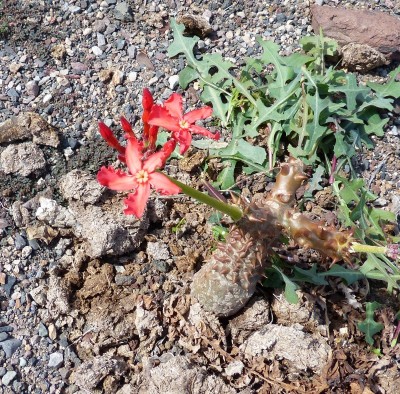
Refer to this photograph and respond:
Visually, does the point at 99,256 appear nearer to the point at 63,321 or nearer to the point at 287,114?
the point at 63,321

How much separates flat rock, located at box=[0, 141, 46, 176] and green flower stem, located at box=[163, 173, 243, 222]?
1739mm

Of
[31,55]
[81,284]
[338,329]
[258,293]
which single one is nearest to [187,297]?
[258,293]

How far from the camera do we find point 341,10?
14.7 feet

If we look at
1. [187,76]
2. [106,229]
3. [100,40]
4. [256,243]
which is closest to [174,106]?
[256,243]

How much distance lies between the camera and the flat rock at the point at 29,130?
12.1ft

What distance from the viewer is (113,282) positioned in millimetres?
3473

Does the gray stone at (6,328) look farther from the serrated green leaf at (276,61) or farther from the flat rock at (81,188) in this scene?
the serrated green leaf at (276,61)

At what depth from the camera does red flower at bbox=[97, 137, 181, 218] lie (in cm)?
205

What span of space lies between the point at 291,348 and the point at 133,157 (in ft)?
5.59

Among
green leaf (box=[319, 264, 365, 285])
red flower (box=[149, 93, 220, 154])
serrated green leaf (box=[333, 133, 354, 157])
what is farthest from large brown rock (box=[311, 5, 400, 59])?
red flower (box=[149, 93, 220, 154])

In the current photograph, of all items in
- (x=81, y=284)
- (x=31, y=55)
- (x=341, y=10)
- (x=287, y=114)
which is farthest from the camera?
(x=341, y=10)

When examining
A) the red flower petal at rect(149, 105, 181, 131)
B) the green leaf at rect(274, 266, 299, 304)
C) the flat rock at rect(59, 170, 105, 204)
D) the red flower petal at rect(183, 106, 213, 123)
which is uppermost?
the red flower petal at rect(149, 105, 181, 131)

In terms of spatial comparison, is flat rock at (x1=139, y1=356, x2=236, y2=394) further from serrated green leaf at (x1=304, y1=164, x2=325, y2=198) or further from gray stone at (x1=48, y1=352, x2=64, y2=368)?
serrated green leaf at (x1=304, y1=164, x2=325, y2=198)

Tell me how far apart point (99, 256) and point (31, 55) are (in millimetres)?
1759
